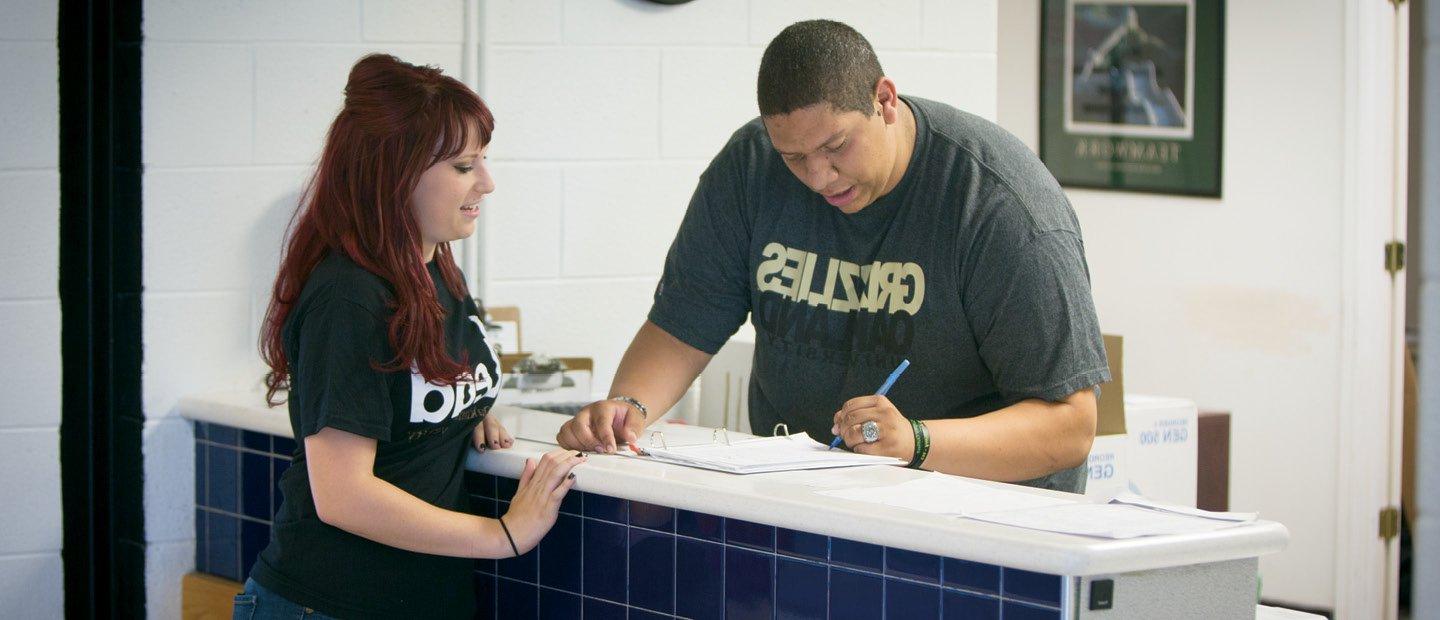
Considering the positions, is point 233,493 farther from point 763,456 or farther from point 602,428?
point 763,456

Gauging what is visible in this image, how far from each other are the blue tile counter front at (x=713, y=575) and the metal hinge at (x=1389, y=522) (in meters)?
3.73

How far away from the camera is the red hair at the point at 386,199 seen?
1.95 meters

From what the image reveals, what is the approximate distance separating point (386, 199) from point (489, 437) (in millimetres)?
405

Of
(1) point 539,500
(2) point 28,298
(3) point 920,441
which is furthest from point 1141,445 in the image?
(2) point 28,298

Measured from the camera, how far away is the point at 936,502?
5.84ft

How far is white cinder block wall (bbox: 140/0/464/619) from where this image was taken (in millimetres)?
2875

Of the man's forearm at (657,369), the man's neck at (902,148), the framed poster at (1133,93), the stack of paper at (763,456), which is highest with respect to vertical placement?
the framed poster at (1133,93)

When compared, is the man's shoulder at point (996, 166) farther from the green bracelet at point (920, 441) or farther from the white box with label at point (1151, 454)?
the white box with label at point (1151, 454)

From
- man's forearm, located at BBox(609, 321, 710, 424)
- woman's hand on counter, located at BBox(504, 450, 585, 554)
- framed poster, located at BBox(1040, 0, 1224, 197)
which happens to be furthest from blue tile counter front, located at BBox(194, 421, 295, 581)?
framed poster, located at BBox(1040, 0, 1224, 197)

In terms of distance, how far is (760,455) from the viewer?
82.0 inches

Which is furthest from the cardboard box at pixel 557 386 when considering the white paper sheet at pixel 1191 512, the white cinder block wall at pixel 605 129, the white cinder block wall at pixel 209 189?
the white paper sheet at pixel 1191 512

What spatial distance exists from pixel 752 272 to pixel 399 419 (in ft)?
2.29

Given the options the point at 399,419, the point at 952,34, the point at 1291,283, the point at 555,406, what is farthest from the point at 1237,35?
the point at 399,419

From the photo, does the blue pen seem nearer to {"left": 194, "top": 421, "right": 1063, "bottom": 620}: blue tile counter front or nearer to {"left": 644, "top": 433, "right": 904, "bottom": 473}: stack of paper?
{"left": 644, "top": 433, "right": 904, "bottom": 473}: stack of paper
